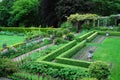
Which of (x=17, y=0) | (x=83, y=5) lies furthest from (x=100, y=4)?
(x=17, y=0)

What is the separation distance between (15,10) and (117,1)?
74.5 ft

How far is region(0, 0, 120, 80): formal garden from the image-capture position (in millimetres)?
11016

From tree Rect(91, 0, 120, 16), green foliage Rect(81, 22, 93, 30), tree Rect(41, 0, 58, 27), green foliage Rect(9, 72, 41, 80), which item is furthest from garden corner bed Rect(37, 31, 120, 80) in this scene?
tree Rect(91, 0, 120, 16)

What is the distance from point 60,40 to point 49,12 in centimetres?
2372

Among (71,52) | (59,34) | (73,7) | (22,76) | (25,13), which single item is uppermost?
(73,7)

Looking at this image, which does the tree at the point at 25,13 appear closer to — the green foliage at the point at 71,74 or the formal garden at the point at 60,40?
the formal garden at the point at 60,40

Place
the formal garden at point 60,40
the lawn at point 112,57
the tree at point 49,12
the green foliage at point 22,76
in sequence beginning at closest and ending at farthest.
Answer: the green foliage at point 22,76 → the formal garden at point 60,40 → the lawn at point 112,57 → the tree at point 49,12

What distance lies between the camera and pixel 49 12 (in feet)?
142

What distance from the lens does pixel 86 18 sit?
3300 cm

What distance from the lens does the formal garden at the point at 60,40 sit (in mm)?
11016

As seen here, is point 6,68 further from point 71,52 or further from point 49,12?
point 49,12

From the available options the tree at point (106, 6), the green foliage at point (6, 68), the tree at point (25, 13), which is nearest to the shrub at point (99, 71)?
the green foliage at point (6, 68)

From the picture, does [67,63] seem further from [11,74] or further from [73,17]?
[73,17]

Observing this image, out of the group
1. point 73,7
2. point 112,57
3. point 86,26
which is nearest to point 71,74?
point 112,57
